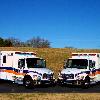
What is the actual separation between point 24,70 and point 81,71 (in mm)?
3952

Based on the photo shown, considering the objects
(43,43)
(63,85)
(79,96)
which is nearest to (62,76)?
(63,85)

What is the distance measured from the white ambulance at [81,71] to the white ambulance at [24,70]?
1.04m

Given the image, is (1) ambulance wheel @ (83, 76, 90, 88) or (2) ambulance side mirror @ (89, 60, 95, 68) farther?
(2) ambulance side mirror @ (89, 60, 95, 68)

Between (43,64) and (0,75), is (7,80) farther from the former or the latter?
(43,64)

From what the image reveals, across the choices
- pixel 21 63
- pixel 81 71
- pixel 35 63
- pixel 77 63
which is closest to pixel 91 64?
pixel 77 63

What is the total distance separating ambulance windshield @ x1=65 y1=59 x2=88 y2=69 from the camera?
2939cm

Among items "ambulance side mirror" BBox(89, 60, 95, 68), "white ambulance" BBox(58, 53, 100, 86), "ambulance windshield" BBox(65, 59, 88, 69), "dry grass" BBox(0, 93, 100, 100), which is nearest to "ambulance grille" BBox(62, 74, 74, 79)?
"white ambulance" BBox(58, 53, 100, 86)

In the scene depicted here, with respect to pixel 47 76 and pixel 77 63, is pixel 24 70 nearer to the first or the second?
pixel 47 76

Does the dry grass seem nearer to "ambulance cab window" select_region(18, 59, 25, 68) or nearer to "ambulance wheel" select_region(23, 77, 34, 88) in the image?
"ambulance wheel" select_region(23, 77, 34, 88)

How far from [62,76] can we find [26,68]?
103 inches

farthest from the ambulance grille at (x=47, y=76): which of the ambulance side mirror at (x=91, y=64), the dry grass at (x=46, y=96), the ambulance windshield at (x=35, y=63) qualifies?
the dry grass at (x=46, y=96)

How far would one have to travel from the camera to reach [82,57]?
30.0 meters

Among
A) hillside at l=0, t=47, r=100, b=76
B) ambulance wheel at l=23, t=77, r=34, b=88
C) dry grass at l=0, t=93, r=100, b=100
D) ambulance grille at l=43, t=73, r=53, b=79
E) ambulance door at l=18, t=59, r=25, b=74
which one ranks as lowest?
dry grass at l=0, t=93, r=100, b=100

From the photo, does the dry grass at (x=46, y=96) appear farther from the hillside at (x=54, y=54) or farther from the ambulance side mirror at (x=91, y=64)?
the hillside at (x=54, y=54)
